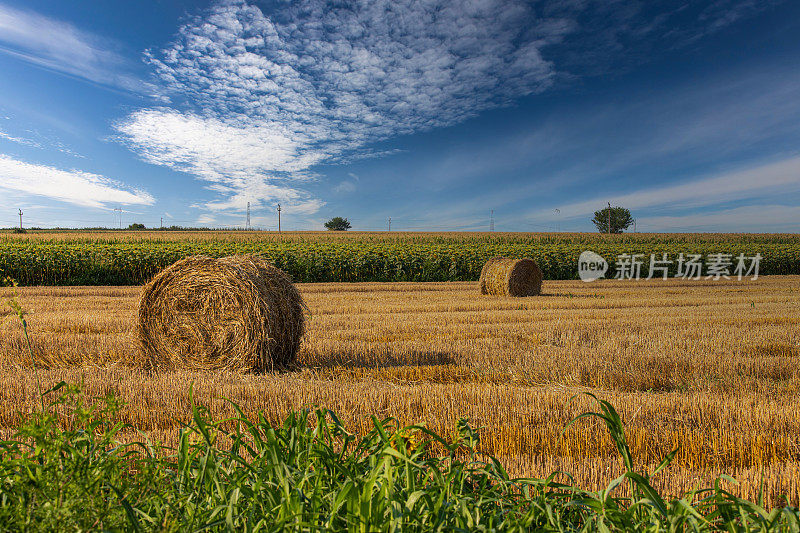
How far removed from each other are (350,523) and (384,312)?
460 inches

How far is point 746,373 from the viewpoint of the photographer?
23.7ft

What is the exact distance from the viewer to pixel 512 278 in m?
18.7

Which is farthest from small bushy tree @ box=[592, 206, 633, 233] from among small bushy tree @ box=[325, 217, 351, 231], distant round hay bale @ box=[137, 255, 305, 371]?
distant round hay bale @ box=[137, 255, 305, 371]

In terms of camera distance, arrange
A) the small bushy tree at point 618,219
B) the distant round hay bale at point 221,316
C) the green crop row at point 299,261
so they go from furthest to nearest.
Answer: the small bushy tree at point 618,219, the green crop row at point 299,261, the distant round hay bale at point 221,316

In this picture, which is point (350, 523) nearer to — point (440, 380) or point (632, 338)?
point (440, 380)

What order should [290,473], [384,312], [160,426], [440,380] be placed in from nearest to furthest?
[290,473] < [160,426] < [440,380] < [384,312]

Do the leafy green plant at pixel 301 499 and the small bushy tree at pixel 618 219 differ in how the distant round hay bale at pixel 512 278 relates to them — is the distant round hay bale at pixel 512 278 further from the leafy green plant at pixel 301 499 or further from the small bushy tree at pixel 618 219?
the small bushy tree at pixel 618 219

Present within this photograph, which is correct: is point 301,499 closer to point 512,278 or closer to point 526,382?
point 526,382

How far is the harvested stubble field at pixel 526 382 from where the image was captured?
430 cm

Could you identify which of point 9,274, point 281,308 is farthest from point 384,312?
point 9,274

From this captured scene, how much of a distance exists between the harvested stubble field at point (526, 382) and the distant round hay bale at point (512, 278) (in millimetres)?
5860

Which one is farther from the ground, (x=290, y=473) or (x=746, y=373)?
(x=290, y=473)

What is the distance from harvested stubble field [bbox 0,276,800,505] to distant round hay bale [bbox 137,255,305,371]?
19.0 inches

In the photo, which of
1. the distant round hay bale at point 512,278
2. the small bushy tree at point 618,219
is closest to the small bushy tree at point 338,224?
the small bushy tree at point 618,219
